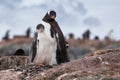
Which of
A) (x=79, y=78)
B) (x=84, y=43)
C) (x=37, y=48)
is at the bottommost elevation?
(x=79, y=78)

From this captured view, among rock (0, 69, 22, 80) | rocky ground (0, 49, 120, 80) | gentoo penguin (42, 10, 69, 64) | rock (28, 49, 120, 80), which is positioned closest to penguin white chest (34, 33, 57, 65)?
gentoo penguin (42, 10, 69, 64)

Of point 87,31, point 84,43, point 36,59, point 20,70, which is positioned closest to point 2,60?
point 36,59

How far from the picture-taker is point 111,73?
32.2 feet

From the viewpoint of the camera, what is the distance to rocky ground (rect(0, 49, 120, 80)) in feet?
32.0

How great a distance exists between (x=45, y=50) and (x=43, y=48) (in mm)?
68

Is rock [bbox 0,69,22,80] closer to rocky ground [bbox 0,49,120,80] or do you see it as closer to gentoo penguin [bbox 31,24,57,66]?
rocky ground [bbox 0,49,120,80]

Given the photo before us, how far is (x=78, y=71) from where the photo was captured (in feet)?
32.7

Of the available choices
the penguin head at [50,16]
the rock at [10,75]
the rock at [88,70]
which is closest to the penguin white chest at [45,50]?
the penguin head at [50,16]

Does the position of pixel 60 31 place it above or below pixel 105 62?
above

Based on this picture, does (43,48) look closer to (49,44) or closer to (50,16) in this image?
(49,44)

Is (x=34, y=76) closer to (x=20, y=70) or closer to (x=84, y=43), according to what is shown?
(x=20, y=70)

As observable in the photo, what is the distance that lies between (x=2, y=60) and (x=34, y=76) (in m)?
3.68

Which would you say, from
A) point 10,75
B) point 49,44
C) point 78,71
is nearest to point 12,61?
point 49,44

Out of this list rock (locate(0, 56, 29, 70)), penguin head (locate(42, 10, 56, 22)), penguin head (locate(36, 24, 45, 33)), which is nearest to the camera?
penguin head (locate(36, 24, 45, 33))
